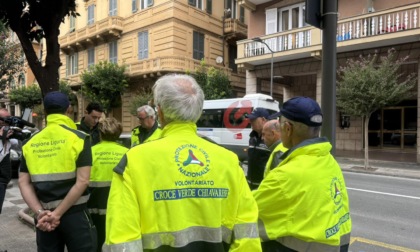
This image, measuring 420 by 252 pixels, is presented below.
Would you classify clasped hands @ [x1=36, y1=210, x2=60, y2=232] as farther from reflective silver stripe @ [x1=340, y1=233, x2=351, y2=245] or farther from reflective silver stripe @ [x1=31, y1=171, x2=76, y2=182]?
reflective silver stripe @ [x1=340, y1=233, x2=351, y2=245]

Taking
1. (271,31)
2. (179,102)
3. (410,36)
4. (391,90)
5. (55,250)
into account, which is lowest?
(55,250)

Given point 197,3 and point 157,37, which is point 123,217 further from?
point 197,3


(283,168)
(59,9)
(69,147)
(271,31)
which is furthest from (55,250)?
(271,31)

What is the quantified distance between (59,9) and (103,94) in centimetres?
2104

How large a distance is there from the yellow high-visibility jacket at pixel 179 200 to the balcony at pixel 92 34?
90.1 feet

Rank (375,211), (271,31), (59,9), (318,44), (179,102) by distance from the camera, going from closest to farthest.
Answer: (179,102) < (59,9) < (375,211) < (318,44) < (271,31)

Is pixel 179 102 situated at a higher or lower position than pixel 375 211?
higher

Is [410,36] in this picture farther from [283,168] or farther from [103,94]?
[103,94]

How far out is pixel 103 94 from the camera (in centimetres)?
2630

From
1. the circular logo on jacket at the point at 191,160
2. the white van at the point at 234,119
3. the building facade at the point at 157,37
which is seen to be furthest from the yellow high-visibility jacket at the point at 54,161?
the building facade at the point at 157,37

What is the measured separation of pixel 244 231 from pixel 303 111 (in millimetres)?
749

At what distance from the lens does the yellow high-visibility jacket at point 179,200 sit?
61.0 inches

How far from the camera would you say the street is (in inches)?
217

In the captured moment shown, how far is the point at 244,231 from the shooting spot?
68.9 inches
